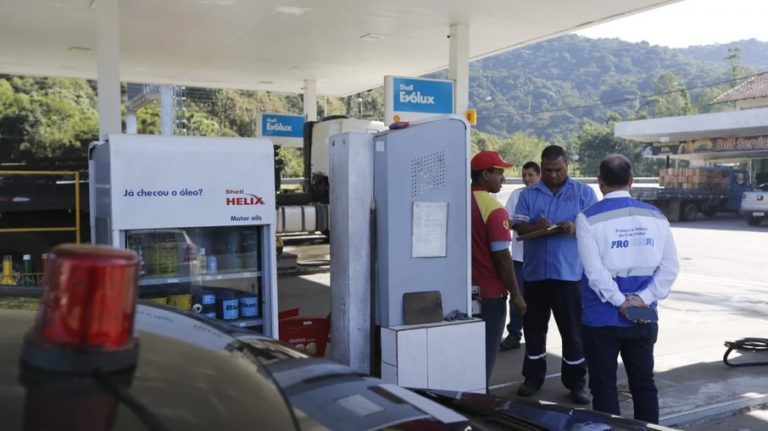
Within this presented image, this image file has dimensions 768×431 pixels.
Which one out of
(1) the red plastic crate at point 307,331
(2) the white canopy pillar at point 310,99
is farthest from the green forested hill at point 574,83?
(1) the red plastic crate at point 307,331

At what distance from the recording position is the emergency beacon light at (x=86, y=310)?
3.91 ft

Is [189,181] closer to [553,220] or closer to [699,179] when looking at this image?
[553,220]

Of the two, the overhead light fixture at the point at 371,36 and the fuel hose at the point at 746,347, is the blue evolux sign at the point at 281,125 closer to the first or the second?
the overhead light fixture at the point at 371,36

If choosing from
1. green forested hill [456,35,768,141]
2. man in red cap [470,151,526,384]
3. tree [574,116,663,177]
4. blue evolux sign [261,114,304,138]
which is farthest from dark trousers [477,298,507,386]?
green forested hill [456,35,768,141]

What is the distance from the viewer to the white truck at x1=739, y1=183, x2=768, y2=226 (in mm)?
25172

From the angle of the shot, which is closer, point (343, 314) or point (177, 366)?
point (177, 366)

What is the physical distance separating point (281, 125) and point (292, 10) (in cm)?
825

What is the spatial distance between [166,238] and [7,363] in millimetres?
3169

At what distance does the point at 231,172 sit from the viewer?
440 centimetres

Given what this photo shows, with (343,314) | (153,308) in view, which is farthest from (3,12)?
(153,308)

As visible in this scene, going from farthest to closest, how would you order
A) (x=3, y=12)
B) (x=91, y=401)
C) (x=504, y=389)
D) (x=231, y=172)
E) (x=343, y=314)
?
(x=3, y=12) → (x=504, y=389) → (x=343, y=314) → (x=231, y=172) → (x=91, y=401)

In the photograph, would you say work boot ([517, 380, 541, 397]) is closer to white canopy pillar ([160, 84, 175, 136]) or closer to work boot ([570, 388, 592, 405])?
work boot ([570, 388, 592, 405])

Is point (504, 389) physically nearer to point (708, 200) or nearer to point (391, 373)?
point (391, 373)

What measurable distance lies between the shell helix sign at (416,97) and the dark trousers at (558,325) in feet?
16.1
